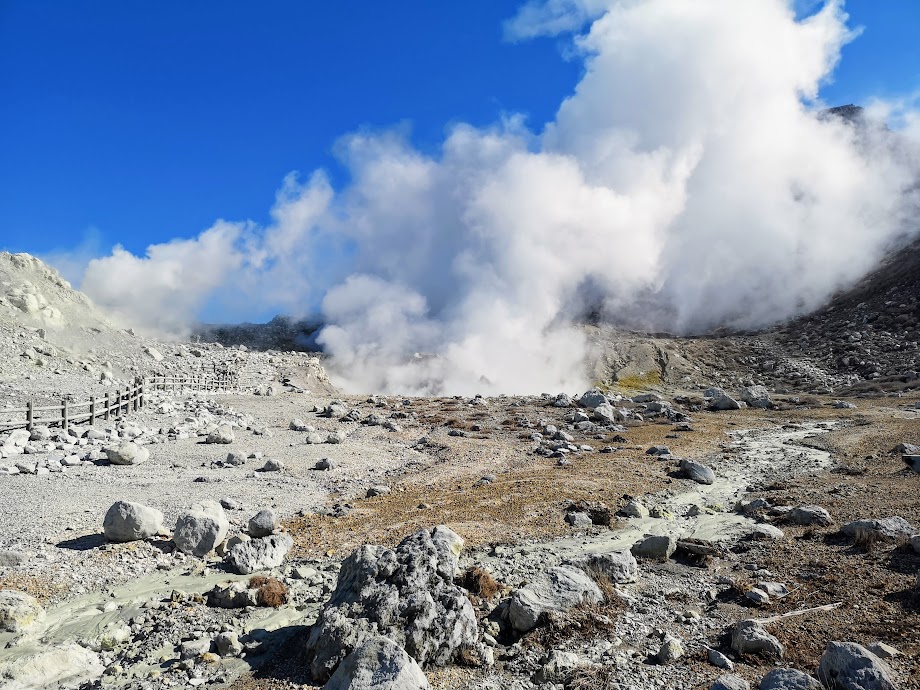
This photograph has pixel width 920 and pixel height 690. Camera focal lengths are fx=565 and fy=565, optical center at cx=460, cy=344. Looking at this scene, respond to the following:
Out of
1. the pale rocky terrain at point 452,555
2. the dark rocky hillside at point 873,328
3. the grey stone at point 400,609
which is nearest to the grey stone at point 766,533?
the pale rocky terrain at point 452,555

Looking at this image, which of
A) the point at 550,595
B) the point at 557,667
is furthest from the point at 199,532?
the point at 557,667

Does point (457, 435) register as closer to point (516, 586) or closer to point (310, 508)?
point (310, 508)

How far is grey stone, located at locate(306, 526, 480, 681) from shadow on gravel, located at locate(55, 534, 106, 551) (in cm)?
674

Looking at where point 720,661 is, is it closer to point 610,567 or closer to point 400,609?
point 610,567

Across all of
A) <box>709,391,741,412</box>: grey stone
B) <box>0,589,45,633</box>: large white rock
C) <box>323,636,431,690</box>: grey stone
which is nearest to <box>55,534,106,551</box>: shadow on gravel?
<box>0,589,45,633</box>: large white rock

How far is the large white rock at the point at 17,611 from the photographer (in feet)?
29.3

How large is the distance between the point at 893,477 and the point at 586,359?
47.8 m

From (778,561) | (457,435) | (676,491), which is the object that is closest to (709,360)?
(457,435)

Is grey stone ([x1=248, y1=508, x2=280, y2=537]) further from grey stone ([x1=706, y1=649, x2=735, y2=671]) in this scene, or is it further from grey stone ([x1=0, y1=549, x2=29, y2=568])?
grey stone ([x1=706, y1=649, x2=735, y2=671])

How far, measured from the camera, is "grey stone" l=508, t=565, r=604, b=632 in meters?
8.98

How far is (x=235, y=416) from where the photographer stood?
3294 centimetres

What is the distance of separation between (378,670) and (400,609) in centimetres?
172

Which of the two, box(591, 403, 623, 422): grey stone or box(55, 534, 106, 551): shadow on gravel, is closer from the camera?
box(55, 534, 106, 551): shadow on gravel

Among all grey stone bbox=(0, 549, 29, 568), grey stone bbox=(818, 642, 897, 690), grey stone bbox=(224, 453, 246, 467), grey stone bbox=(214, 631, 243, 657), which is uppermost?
grey stone bbox=(224, 453, 246, 467)
